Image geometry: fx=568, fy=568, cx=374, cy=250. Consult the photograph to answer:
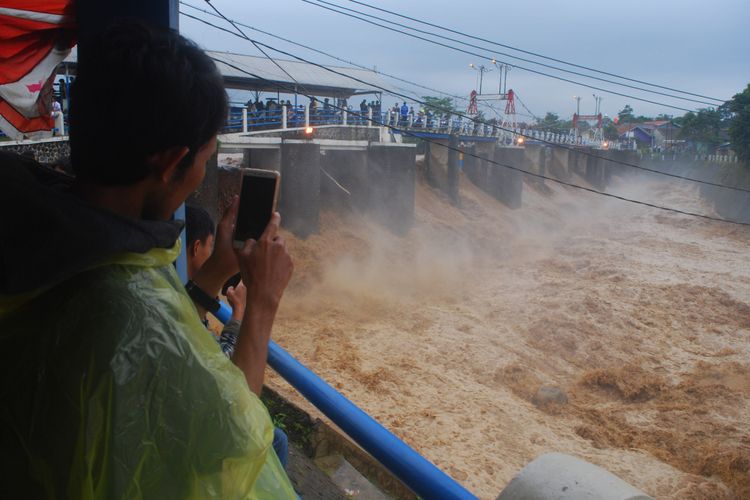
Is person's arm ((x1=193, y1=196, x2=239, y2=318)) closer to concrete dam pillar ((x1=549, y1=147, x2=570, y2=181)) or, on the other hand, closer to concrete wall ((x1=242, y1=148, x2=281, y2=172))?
concrete wall ((x1=242, y1=148, x2=281, y2=172))

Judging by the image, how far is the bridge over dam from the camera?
1659 centimetres

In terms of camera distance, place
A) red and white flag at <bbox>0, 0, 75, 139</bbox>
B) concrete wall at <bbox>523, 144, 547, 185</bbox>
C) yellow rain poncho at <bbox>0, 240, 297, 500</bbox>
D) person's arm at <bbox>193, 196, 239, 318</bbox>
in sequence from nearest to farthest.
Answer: yellow rain poncho at <bbox>0, 240, 297, 500</bbox> < person's arm at <bbox>193, 196, 239, 318</bbox> < red and white flag at <bbox>0, 0, 75, 139</bbox> < concrete wall at <bbox>523, 144, 547, 185</bbox>

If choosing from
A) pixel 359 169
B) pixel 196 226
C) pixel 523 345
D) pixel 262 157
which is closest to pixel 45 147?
pixel 262 157

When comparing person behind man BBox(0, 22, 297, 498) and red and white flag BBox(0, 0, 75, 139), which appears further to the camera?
red and white flag BBox(0, 0, 75, 139)

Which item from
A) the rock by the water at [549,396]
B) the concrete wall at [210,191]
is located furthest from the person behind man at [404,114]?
the rock by the water at [549,396]

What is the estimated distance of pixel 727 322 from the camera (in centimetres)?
1702

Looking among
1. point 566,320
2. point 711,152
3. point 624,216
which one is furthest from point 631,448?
point 711,152

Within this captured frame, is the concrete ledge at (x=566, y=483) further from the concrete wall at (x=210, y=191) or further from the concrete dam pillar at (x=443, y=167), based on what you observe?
the concrete dam pillar at (x=443, y=167)

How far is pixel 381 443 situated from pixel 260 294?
449 mm

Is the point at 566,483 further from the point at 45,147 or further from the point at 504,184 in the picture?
the point at 504,184

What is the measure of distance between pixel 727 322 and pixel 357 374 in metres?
12.5

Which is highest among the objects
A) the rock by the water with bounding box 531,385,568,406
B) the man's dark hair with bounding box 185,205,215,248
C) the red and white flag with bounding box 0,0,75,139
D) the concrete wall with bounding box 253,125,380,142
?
the concrete wall with bounding box 253,125,380,142

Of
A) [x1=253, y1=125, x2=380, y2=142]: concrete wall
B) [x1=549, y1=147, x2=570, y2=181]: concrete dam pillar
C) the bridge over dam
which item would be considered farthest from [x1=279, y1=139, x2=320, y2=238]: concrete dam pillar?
[x1=549, y1=147, x2=570, y2=181]: concrete dam pillar

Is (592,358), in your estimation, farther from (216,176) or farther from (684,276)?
(684,276)
